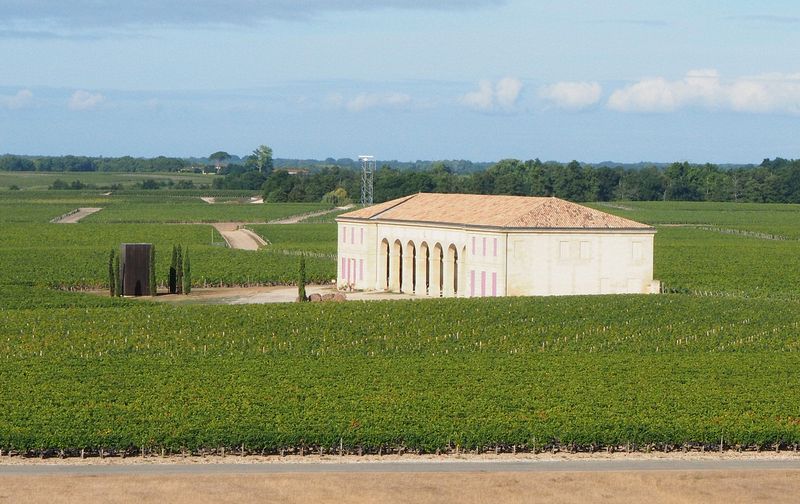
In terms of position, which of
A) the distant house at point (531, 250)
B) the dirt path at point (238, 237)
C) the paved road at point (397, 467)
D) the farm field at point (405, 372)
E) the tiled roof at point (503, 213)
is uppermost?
the tiled roof at point (503, 213)

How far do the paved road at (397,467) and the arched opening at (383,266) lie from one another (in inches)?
1805

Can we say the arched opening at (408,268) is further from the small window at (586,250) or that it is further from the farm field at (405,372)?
the farm field at (405,372)

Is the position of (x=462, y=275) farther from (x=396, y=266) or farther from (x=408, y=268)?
(x=396, y=266)

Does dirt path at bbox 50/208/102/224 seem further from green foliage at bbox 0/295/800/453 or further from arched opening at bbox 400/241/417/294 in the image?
green foliage at bbox 0/295/800/453

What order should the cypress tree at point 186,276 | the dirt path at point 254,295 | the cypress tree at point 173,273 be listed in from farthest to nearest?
the cypress tree at point 173,273
the cypress tree at point 186,276
the dirt path at point 254,295

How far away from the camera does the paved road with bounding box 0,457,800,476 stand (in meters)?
38.6

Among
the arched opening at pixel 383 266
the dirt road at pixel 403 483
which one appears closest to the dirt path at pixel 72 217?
the arched opening at pixel 383 266

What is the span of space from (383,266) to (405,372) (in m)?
35.1

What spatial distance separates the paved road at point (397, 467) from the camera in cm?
3862

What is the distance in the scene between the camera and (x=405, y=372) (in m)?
51.4

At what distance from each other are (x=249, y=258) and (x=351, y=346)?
48.0 m

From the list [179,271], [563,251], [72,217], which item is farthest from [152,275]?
[72,217]

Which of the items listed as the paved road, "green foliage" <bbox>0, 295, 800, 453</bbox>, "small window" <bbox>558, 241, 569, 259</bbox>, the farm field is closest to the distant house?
"small window" <bbox>558, 241, 569, 259</bbox>

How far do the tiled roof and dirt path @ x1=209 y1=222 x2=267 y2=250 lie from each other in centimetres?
3922
